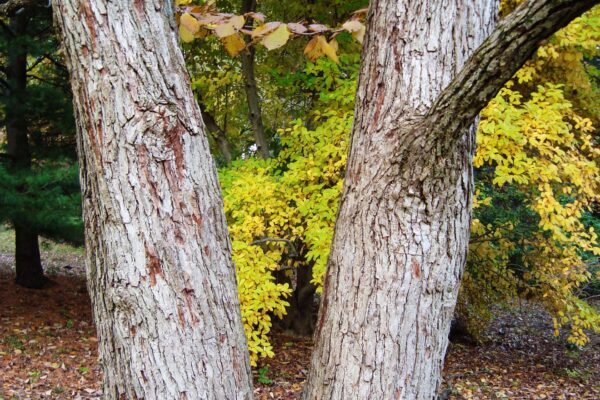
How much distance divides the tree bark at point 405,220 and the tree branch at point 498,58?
2.9 inches

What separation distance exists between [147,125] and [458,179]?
88 centimetres

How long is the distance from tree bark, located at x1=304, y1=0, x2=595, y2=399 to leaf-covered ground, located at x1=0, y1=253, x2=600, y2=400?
14.2 feet

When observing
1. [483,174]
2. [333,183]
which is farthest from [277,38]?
[483,174]

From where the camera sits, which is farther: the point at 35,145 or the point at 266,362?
the point at 35,145

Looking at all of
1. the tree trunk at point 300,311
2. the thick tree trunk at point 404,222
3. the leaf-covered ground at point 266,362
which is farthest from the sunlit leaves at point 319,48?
the tree trunk at point 300,311

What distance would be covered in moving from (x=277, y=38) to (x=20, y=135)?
783cm

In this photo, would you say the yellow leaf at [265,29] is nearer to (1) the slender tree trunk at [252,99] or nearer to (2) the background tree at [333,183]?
(2) the background tree at [333,183]

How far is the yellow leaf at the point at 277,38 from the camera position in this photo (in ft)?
5.94

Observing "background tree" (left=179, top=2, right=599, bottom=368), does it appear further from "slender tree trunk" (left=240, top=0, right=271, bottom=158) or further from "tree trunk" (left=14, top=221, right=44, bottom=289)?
"tree trunk" (left=14, top=221, right=44, bottom=289)

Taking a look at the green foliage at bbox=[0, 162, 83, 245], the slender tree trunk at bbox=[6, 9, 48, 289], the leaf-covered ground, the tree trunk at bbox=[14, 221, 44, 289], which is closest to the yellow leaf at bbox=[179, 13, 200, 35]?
the leaf-covered ground

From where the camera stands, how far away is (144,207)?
4.49 feet

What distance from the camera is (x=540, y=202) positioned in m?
5.10

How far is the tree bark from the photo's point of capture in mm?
1522

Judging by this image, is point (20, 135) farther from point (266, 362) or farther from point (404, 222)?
point (404, 222)
